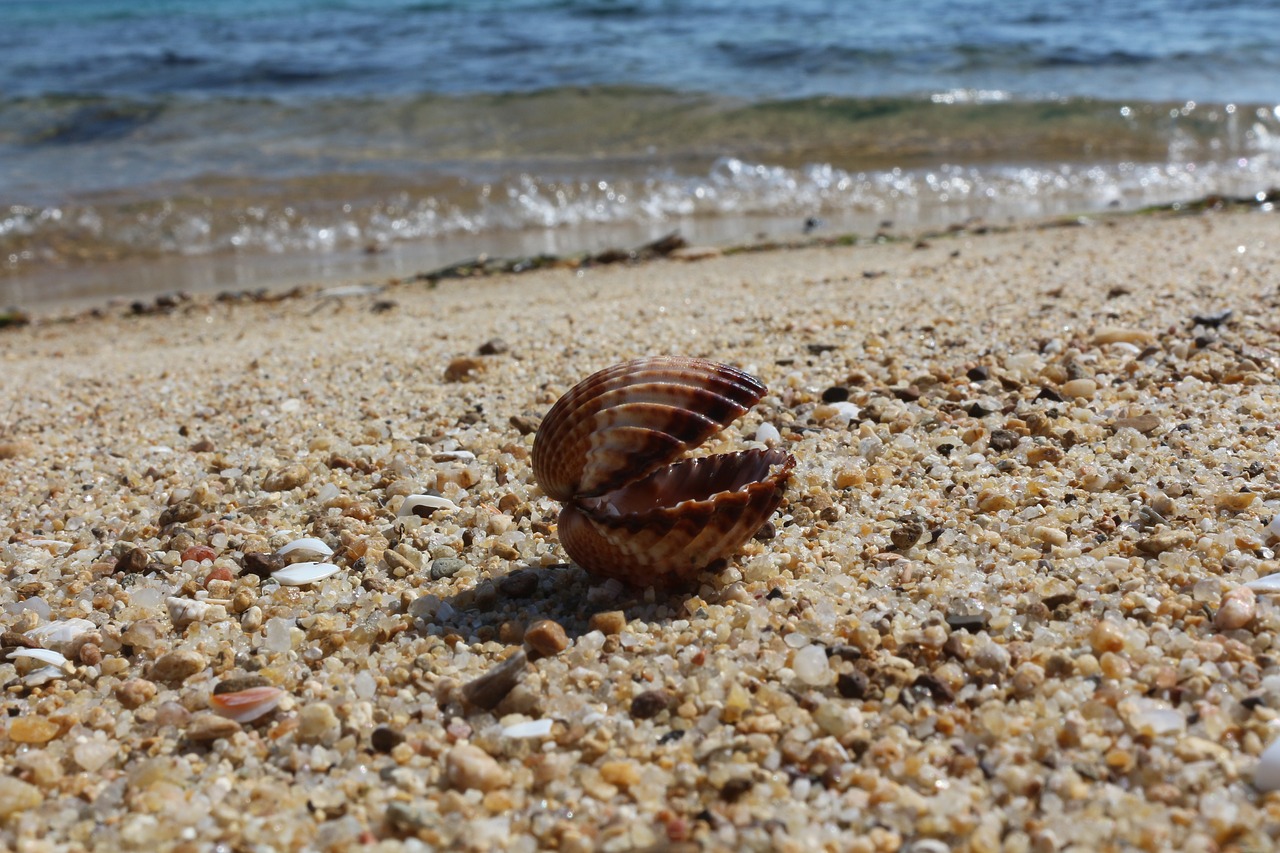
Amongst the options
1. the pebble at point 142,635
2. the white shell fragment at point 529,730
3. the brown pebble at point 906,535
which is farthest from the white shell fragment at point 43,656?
the brown pebble at point 906,535

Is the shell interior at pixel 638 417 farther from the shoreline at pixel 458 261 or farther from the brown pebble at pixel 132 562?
the shoreline at pixel 458 261

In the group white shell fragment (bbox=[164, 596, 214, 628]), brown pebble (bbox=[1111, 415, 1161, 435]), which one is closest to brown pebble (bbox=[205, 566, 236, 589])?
white shell fragment (bbox=[164, 596, 214, 628])

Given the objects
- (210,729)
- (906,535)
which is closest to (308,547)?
(210,729)

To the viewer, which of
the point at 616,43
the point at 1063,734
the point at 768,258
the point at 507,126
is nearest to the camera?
the point at 1063,734

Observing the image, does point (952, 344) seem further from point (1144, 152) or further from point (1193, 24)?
point (1193, 24)

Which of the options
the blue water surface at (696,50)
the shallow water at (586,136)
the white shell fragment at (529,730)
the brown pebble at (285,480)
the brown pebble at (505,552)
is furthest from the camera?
the blue water surface at (696,50)

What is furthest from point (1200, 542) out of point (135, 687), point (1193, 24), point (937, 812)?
point (1193, 24)

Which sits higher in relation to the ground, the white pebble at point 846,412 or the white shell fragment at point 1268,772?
the white pebble at point 846,412

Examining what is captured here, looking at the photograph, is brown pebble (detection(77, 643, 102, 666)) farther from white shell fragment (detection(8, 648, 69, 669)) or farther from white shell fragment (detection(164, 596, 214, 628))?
white shell fragment (detection(164, 596, 214, 628))
